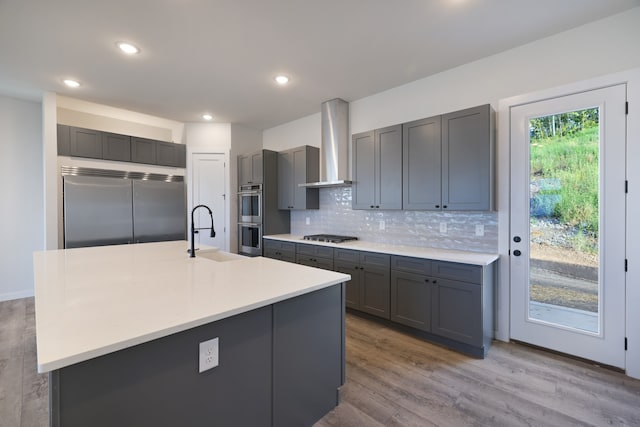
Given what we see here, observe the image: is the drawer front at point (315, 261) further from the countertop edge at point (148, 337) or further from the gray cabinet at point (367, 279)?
the countertop edge at point (148, 337)

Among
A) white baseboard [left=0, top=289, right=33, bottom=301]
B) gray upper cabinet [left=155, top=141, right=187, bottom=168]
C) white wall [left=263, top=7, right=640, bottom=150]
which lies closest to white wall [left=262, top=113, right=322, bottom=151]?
white wall [left=263, top=7, right=640, bottom=150]

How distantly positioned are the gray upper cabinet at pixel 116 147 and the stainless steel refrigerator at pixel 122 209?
0.81ft

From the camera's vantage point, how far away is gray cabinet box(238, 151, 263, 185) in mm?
4782

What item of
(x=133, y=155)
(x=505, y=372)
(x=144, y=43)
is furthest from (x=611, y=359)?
(x=133, y=155)

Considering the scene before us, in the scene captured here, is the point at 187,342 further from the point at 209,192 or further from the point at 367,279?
the point at 209,192

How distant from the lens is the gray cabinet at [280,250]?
A: 167 inches

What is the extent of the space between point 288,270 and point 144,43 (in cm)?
248

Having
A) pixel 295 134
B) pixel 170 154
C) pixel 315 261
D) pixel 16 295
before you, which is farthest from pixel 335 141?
pixel 16 295

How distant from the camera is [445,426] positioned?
175 centimetres

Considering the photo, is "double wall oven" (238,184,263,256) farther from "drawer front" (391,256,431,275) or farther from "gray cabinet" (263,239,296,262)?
"drawer front" (391,256,431,275)

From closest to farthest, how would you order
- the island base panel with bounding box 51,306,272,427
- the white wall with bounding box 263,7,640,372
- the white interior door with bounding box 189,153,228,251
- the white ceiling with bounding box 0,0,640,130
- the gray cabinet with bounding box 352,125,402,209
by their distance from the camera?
the island base panel with bounding box 51,306,272,427 → the white ceiling with bounding box 0,0,640,130 → the white wall with bounding box 263,7,640,372 → the gray cabinet with bounding box 352,125,402,209 → the white interior door with bounding box 189,153,228,251

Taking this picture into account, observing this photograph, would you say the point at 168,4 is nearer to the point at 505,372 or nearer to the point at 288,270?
the point at 288,270

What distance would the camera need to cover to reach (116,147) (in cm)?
442

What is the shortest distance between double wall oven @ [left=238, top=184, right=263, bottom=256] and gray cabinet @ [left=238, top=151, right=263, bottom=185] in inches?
3.9
